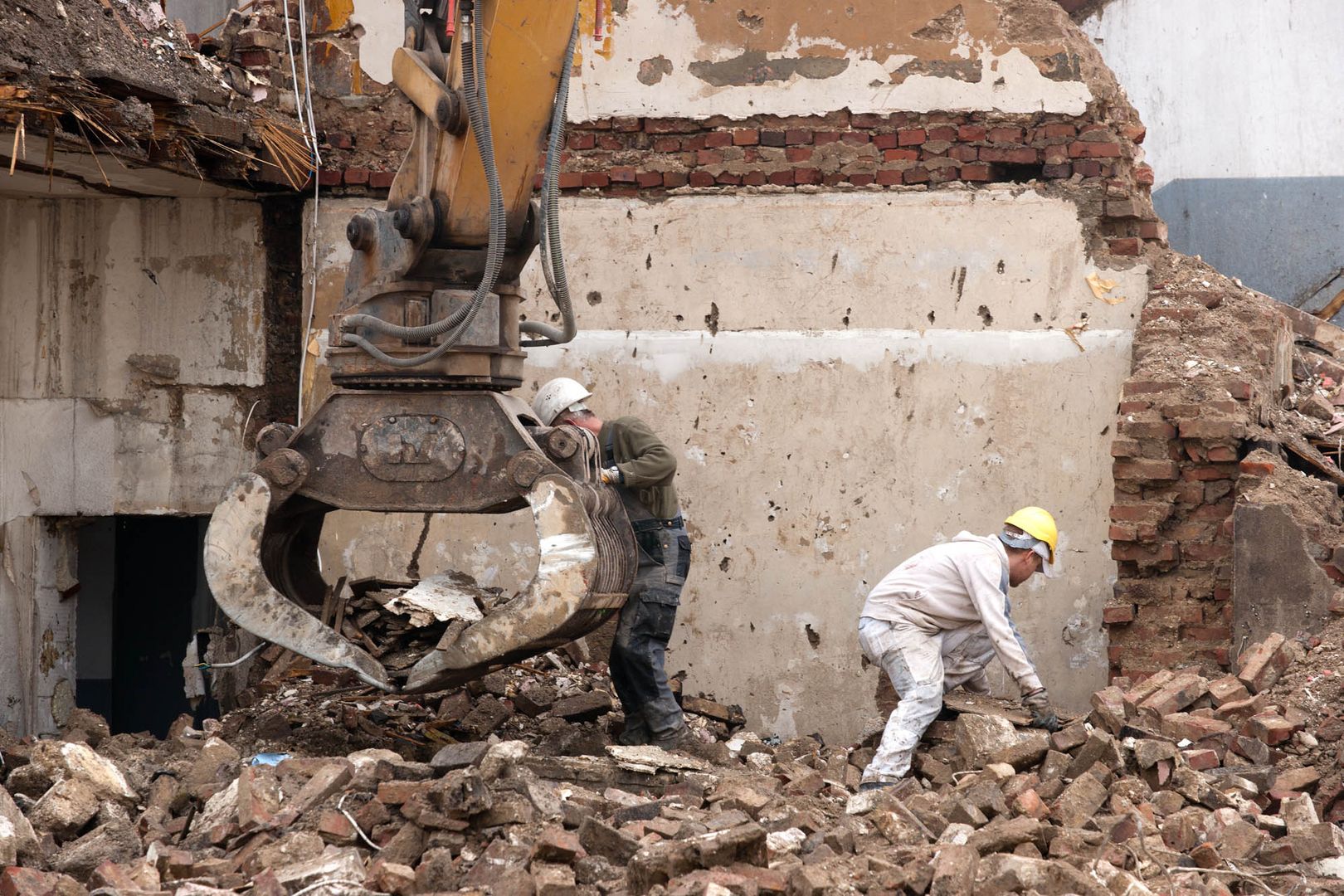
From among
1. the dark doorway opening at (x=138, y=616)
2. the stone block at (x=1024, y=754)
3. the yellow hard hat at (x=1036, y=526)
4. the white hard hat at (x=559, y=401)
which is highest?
the white hard hat at (x=559, y=401)

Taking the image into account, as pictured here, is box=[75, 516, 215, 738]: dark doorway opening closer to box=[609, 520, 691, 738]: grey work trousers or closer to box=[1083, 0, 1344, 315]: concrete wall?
box=[609, 520, 691, 738]: grey work trousers

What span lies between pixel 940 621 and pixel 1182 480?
1.66 metres

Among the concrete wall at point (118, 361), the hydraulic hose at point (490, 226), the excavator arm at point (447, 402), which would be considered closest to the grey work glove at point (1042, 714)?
the excavator arm at point (447, 402)

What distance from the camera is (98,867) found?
4496 millimetres

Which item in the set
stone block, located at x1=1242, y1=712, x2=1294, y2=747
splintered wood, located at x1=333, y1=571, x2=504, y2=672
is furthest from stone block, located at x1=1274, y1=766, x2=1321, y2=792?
splintered wood, located at x1=333, y1=571, x2=504, y2=672

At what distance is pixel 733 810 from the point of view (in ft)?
16.4

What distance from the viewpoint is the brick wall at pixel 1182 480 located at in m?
6.68

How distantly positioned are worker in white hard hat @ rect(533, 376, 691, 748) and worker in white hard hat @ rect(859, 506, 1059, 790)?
2.79 feet

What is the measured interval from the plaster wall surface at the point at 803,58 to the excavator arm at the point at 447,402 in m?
2.17

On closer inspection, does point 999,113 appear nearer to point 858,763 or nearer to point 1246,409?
point 1246,409

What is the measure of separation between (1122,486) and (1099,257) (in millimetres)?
1184

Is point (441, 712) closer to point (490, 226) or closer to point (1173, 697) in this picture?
point (490, 226)

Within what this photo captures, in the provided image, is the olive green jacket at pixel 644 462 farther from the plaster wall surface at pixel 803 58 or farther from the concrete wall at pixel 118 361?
the concrete wall at pixel 118 361

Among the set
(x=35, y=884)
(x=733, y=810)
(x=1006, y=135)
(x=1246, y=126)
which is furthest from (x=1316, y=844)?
(x=1246, y=126)
